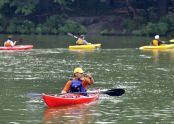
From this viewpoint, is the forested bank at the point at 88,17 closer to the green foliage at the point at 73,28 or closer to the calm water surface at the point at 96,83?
the green foliage at the point at 73,28

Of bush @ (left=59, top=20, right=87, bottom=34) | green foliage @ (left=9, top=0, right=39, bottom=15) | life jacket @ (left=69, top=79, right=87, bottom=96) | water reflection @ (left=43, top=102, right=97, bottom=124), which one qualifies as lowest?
water reflection @ (left=43, top=102, right=97, bottom=124)

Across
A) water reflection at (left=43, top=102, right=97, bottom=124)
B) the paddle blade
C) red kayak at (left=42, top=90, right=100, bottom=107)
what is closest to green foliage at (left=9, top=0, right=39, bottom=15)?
the paddle blade

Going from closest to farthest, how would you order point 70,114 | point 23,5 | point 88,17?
point 70,114, point 23,5, point 88,17

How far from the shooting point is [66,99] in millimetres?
23484

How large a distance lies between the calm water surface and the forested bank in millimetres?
20254

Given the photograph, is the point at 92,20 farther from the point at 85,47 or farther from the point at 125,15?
the point at 85,47

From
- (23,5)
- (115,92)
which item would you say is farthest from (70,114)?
(23,5)

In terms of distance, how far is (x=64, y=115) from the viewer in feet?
72.6

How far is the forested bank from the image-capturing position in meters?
68.8

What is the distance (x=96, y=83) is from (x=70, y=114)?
7.64 meters

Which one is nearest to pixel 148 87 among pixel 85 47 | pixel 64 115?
pixel 64 115

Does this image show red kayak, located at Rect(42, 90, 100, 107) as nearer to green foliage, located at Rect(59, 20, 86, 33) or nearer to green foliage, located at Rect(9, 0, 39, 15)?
green foliage, located at Rect(59, 20, 86, 33)

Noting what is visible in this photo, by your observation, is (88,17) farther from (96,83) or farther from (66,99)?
(66,99)

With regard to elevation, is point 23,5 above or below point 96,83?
above
